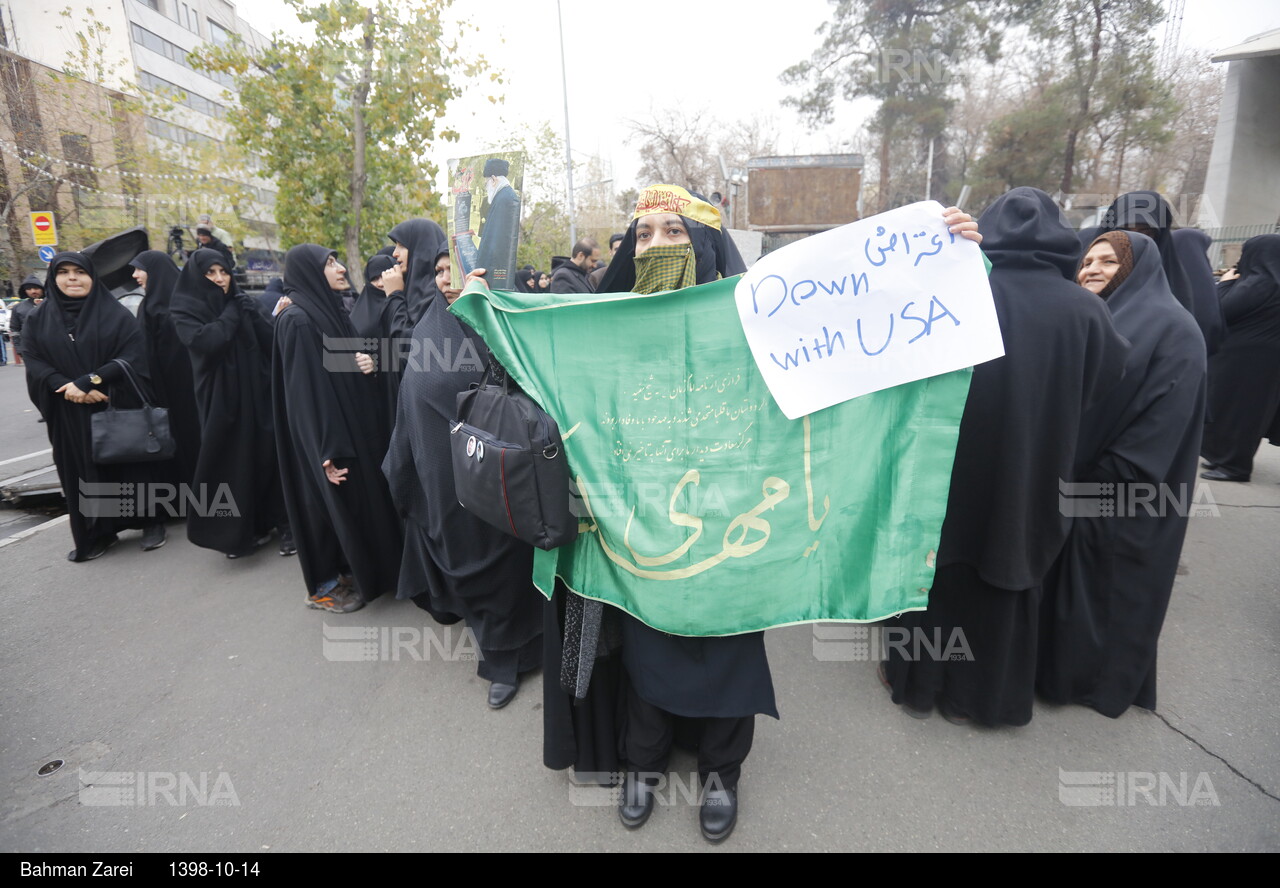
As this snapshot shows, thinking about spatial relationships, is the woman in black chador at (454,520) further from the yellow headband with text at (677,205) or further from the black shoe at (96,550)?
the black shoe at (96,550)

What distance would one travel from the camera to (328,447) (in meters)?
3.19

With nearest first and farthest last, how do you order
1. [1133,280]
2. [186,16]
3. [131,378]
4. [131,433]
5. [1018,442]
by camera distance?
1. [1018,442]
2. [1133,280]
3. [131,433]
4. [131,378]
5. [186,16]

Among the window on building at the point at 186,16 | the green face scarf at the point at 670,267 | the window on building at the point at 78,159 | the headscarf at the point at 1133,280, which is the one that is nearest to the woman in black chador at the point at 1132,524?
the headscarf at the point at 1133,280

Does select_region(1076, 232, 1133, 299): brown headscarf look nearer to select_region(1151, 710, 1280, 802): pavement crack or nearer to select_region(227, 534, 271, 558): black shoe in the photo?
select_region(1151, 710, 1280, 802): pavement crack

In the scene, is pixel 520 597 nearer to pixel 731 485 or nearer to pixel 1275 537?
pixel 731 485

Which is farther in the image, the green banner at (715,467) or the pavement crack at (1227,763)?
the pavement crack at (1227,763)

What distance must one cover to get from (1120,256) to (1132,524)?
3.87 feet

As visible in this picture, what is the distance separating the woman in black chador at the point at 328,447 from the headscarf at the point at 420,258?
599mm

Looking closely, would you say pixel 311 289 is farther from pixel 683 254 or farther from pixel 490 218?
pixel 683 254

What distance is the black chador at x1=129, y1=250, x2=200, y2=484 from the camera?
4496 mm

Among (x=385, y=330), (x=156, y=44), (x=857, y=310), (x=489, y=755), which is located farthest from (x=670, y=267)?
(x=156, y=44)

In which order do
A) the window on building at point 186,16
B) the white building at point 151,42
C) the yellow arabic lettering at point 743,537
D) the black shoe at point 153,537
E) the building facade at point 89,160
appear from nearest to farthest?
the yellow arabic lettering at point 743,537, the black shoe at point 153,537, the building facade at point 89,160, the white building at point 151,42, the window on building at point 186,16

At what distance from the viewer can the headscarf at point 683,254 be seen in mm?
1919
